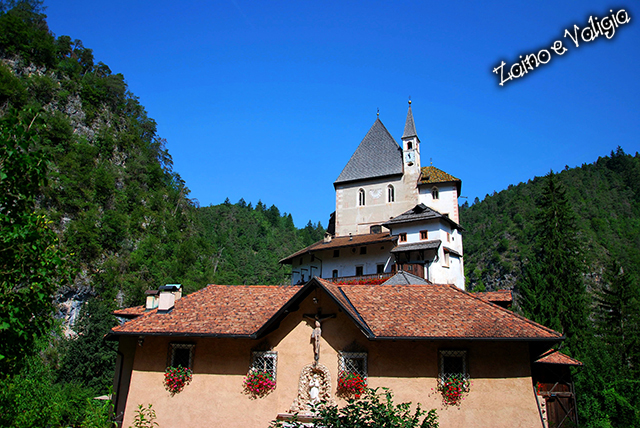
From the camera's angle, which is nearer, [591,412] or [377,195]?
[591,412]

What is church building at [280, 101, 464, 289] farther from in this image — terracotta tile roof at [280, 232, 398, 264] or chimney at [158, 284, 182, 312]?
chimney at [158, 284, 182, 312]

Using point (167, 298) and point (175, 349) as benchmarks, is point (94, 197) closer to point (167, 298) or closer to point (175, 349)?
point (167, 298)

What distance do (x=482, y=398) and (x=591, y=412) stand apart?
1364 centimetres

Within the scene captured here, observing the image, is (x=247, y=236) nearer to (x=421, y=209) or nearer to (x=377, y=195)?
(x=377, y=195)

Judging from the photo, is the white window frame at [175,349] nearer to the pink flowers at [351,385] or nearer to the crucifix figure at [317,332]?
the crucifix figure at [317,332]

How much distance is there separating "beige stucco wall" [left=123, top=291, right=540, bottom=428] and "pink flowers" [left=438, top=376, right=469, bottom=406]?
0.18m

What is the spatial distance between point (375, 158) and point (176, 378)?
40.0 meters

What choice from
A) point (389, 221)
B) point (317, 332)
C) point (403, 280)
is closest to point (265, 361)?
point (317, 332)

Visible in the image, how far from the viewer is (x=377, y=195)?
48.9 metres

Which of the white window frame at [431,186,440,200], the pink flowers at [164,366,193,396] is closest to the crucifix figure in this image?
the pink flowers at [164,366,193,396]

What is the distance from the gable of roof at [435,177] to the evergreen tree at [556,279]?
28.6 ft

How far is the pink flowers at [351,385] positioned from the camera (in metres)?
13.7

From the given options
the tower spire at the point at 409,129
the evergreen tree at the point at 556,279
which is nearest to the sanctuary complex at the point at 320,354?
the evergreen tree at the point at 556,279

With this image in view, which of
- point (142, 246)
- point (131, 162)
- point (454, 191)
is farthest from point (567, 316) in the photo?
point (131, 162)
